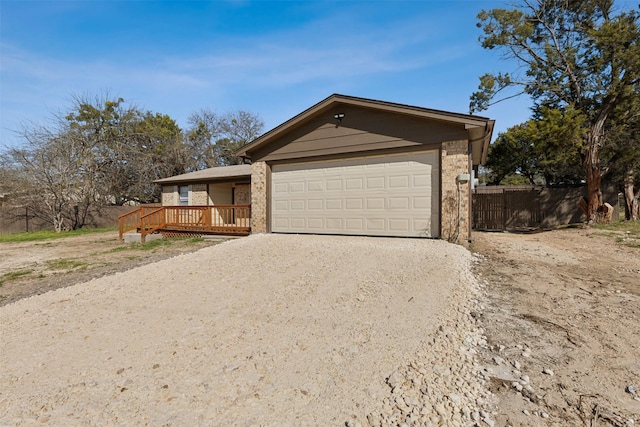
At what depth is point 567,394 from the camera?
84.2 inches

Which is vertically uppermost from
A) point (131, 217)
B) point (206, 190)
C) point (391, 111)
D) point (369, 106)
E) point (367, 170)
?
point (369, 106)

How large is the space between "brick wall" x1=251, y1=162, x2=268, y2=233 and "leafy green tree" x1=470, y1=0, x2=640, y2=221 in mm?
10228

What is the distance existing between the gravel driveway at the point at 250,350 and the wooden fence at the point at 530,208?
983 cm

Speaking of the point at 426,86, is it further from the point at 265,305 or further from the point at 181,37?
the point at 265,305

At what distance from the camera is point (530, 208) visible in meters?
13.9

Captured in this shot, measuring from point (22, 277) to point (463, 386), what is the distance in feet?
26.5

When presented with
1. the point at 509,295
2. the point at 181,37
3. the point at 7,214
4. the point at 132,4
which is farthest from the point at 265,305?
the point at 7,214

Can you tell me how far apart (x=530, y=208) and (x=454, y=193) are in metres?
8.79

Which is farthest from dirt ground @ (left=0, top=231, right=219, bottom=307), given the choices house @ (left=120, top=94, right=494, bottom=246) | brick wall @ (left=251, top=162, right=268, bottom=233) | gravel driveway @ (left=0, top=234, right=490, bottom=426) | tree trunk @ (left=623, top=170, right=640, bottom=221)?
tree trunk @ (left=623, top=170, right=640, bottom=221)

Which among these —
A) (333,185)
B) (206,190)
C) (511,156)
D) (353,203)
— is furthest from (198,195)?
(511,156)

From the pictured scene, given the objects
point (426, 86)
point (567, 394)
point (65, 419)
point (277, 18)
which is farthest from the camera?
point (426, 86)

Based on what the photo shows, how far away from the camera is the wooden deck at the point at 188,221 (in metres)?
11.4

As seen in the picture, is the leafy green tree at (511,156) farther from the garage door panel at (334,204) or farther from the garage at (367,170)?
the garage door panel at (334,204)

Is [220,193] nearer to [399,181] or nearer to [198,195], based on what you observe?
[198,195]
